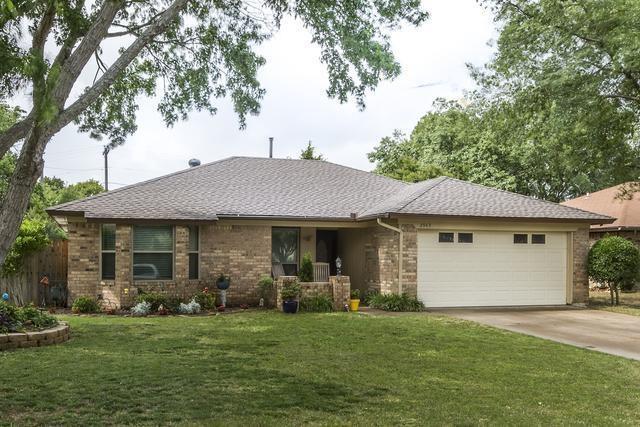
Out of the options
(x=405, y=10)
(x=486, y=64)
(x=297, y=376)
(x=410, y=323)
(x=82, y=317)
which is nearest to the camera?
(x=297, y=376)

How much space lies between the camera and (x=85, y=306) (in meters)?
14.3

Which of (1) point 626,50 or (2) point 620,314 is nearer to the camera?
(1) point 626,50

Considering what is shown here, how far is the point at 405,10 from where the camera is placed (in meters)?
9.33

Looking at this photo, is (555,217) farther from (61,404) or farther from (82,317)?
(61,404)

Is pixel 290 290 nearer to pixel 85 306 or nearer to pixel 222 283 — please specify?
pixel 222 283

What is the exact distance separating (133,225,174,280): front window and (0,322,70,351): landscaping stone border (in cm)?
520

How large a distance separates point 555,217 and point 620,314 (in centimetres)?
303

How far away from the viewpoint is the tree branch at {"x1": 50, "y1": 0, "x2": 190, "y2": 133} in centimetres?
613

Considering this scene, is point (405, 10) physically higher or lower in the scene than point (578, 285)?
higher

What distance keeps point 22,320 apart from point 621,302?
16.8 meters

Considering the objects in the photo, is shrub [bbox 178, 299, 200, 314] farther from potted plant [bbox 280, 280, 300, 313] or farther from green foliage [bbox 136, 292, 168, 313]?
potted plant [bbox 280, 280, 300, 313]

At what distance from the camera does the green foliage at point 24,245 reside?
14648mm

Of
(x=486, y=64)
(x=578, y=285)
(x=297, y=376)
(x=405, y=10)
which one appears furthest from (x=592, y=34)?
(x=297, y=376)

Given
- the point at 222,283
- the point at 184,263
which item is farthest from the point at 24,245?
the point at 222,283
